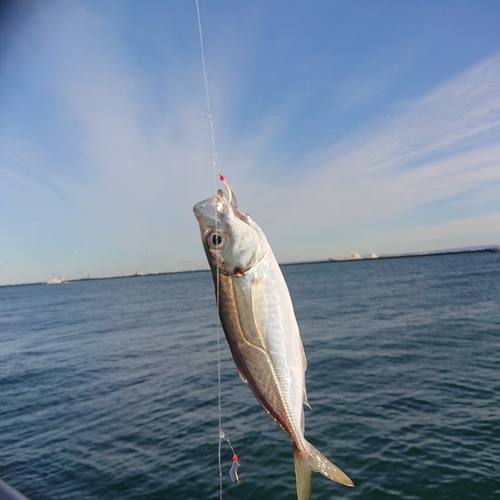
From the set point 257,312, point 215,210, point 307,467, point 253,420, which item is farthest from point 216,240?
point 253,420

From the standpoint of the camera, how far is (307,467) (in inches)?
99.3

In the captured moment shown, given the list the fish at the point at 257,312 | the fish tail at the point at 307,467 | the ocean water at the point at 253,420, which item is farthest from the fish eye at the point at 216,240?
the ocean water at the point at 253,420

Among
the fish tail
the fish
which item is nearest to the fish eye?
the fish

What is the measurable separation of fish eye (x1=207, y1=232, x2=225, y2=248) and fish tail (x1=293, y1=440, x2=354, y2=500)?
151 cm

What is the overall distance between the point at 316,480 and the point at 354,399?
4422 millimetres

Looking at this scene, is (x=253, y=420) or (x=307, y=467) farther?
(x=253, y=420)

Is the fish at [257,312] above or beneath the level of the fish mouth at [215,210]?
beneath

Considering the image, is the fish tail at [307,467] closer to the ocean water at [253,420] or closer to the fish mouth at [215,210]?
the fish mouth at [215,210]

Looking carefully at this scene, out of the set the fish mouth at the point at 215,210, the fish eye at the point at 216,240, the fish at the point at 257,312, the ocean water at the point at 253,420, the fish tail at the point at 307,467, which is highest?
the fish mouth at the point at 215,210

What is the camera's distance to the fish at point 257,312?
8.01ft

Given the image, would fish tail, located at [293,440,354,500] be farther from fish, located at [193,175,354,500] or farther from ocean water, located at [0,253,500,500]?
ocean water, located at [0,253,500,500]

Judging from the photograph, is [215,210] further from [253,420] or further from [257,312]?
[253,420]

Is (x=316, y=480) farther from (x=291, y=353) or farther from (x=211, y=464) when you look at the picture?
(x=291, y=353)

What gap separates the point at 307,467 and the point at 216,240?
1709 millimetres
